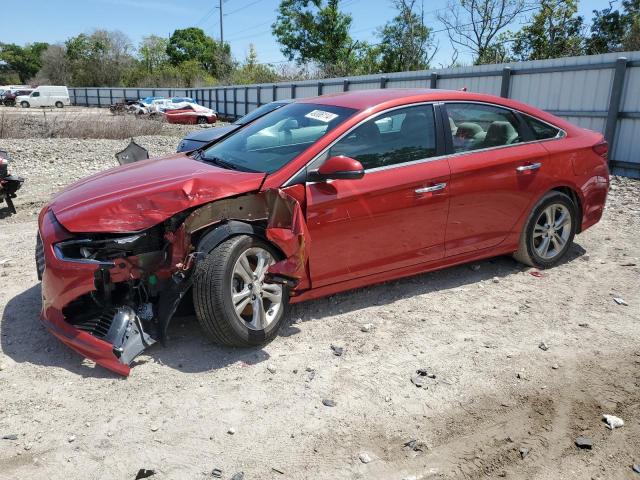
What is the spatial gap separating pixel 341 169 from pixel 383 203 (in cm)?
55

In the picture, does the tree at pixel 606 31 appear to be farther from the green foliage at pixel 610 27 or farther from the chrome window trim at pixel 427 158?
the chrome window trim at pixel 427 158

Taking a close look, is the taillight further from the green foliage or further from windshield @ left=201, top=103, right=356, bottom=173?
the green foliage

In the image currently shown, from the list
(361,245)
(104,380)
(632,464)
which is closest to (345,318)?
(361,245)

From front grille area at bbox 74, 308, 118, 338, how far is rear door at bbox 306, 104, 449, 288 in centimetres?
140

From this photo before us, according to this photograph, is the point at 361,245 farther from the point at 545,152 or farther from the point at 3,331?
the point at 3,331

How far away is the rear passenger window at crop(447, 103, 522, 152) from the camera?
461 centimetres

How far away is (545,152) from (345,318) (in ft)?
7.96

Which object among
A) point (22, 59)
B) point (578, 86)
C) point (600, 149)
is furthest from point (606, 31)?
point (22, 59)

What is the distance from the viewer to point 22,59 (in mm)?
100062

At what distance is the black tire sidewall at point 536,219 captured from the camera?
5008 millimetres

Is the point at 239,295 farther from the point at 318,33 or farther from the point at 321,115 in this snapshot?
the point at 318,33

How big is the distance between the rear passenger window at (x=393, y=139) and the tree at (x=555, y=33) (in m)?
27.6

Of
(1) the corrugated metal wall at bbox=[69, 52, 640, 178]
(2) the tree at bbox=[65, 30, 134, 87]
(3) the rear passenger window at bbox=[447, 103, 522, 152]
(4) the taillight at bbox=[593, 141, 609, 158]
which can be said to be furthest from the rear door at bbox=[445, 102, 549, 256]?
(2) the tree at bbox=[65, 30, 134, 87]

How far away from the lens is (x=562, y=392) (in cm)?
335
